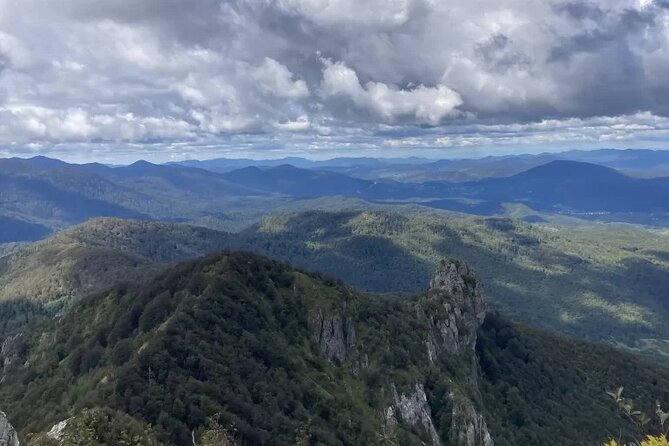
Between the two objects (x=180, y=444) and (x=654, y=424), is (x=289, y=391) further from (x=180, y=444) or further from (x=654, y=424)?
(x=654, y=424)

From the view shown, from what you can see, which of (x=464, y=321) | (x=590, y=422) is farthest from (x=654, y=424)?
(x=464, y=321)

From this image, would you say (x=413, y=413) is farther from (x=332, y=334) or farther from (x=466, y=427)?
(x=332, y=334)

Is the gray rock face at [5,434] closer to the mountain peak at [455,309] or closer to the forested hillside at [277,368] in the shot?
the forested hillside at [277,368]

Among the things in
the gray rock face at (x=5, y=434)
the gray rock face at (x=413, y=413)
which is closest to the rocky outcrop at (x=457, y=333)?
the gray rock face at (x=413, y=413)

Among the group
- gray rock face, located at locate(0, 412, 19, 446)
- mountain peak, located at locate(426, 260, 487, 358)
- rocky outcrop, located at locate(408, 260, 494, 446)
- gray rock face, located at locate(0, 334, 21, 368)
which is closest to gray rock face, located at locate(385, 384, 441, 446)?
rocky outcrop, located at locate(408, 260, 494, 446)

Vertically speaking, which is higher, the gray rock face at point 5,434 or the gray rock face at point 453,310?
the gray rock face at point 5,434

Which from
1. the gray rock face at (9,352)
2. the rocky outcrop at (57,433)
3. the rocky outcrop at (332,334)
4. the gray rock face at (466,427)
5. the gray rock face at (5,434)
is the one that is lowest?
the gray rock face at (466,427)

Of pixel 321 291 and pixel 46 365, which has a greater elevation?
pixel 321 291
